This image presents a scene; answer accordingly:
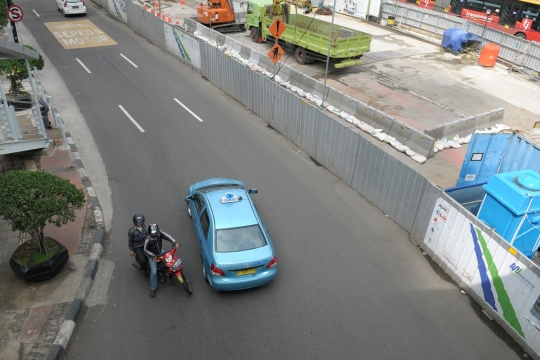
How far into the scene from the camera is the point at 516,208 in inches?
324

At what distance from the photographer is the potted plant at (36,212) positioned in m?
7.45

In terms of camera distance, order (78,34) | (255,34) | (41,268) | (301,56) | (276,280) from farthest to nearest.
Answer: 1. (78,34)
2. (255,34)
3. (301,56)
4. (276,280)
5. (41,268)

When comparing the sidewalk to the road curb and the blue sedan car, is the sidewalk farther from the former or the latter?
the blue sedan car

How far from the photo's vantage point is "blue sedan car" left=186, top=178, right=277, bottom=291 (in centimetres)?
794

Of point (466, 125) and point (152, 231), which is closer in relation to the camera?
point (152, 231)

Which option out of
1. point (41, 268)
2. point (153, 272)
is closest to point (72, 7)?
point (41, 268)

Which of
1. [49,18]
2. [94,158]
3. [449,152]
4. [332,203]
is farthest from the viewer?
[49,18]

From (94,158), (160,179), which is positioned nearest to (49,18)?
(94,158)

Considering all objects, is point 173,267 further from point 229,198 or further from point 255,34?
point 255,34

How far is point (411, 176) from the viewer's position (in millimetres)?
9781

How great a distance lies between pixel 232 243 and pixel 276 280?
1.37m

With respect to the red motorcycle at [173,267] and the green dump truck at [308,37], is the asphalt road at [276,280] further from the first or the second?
the green dump truck at [308,37]

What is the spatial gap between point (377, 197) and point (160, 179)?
623 cm

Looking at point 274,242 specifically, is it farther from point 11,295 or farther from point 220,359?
point 11,295
